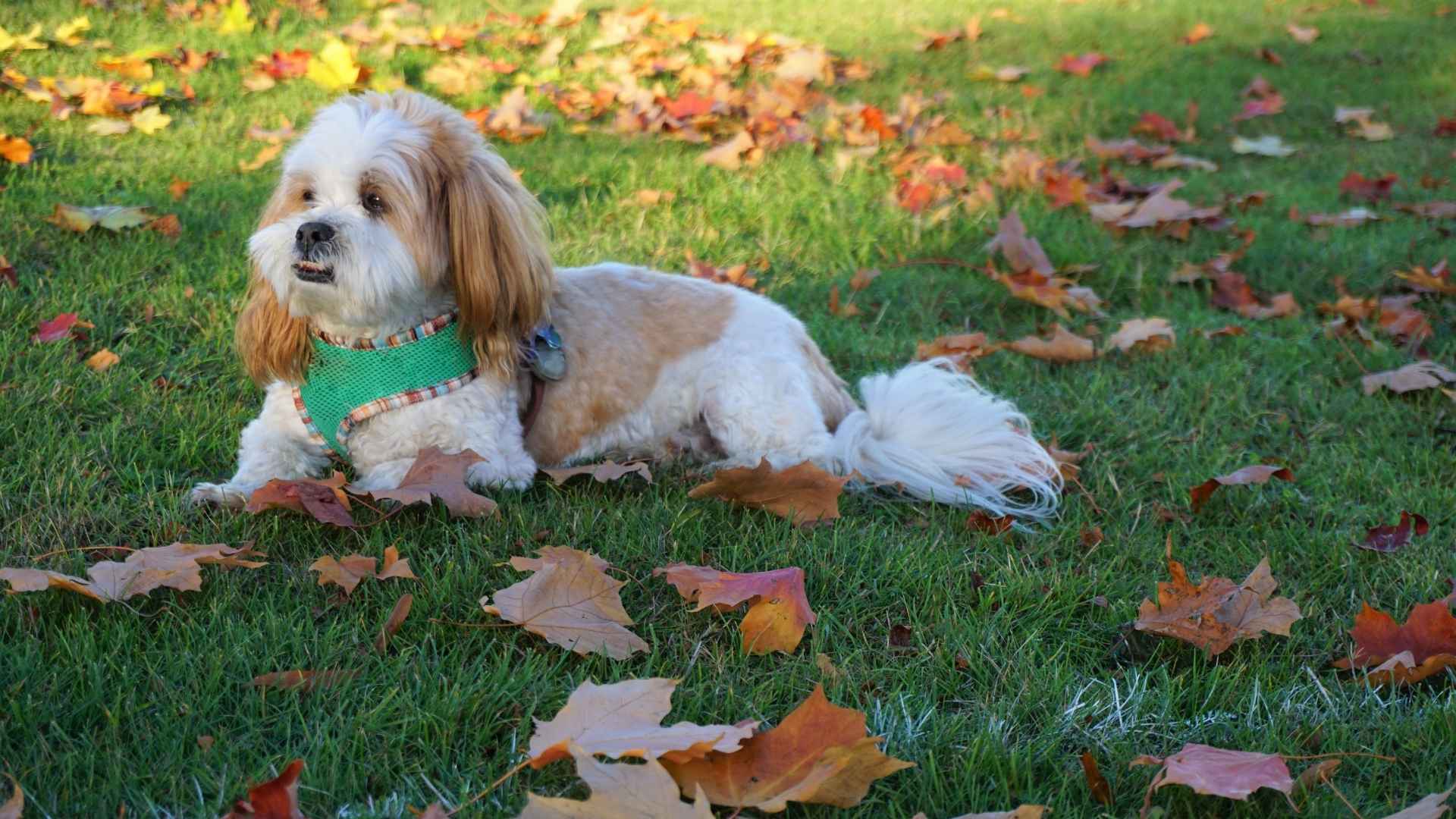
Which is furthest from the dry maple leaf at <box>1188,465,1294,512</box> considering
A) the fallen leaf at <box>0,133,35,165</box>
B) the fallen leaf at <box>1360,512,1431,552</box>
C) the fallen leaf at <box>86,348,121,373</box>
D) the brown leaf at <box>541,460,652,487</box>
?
the fallen leaf at <box>0,133,35,165</box>

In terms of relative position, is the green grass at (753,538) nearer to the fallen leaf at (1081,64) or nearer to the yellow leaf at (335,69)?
the yellow leaf at (335,69)

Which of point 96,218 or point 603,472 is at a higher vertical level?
point 96,218

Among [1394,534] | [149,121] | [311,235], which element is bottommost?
[1394,534]

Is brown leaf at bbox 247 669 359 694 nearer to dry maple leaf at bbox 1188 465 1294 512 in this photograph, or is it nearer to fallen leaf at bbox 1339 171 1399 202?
dry maple leaf at bbox 1188 465 1294 512

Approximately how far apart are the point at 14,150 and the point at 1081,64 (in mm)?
7134

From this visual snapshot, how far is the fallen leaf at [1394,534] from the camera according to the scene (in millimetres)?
3539

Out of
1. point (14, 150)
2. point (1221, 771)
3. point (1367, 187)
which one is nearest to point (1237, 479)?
point (1221, 771)

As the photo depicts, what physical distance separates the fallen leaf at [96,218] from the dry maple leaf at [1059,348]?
145 inches

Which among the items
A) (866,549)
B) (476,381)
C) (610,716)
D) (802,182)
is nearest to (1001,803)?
(610,716)

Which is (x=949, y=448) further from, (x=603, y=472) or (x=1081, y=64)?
(x=1081, y=64)

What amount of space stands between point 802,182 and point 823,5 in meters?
4.91

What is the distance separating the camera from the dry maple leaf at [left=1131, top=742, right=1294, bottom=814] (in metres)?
2.20

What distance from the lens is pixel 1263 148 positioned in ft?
26.1

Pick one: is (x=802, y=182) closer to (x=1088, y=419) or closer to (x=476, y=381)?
(x=1088, y=419)
